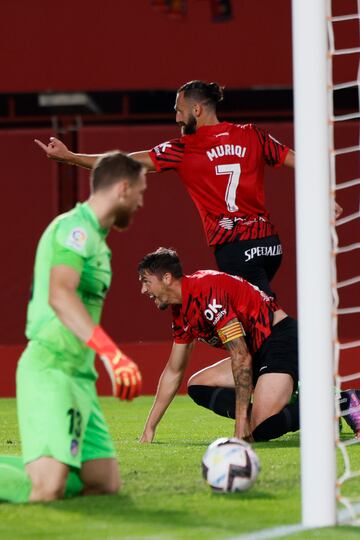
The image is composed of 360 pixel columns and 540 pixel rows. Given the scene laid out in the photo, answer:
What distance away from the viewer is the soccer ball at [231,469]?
551 cm

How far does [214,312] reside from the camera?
24.0ft

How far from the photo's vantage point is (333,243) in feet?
16.0

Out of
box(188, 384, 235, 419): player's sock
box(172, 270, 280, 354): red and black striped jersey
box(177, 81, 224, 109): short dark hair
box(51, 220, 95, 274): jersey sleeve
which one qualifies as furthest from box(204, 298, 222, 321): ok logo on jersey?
box(51, 220, 95, 274): jersey sleeve

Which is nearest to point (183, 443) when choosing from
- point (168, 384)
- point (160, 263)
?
point (168, 384)

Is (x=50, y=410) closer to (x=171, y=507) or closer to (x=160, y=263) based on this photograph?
(x=171, y=507)

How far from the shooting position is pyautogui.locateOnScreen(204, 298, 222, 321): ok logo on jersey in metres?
7.33

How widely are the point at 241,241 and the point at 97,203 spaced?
2.86 m

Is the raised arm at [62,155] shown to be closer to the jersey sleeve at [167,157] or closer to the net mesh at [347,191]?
the jersey sleeve at [167,157]

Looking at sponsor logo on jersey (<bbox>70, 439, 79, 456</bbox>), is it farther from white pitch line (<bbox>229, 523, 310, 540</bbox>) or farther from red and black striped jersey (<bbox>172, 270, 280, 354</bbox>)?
red and black striped jersey (<bbox>172, 270, 280, 354</bbox>)

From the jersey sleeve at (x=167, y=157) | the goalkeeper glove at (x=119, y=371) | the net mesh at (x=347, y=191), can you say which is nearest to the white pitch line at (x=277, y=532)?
the goalkeeper glove at (x=119, y=371)

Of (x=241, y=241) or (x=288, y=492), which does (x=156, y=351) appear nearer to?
(x=241, y=241)

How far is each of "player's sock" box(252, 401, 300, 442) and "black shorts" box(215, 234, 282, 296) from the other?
82 cm

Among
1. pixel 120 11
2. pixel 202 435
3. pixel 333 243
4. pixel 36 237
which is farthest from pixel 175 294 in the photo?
pixel 120 11

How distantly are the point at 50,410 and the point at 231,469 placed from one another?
838mm
